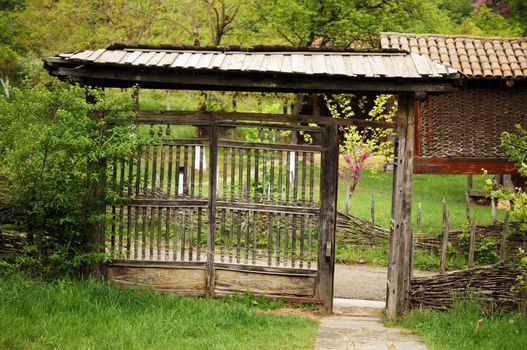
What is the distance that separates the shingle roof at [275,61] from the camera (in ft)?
27.2

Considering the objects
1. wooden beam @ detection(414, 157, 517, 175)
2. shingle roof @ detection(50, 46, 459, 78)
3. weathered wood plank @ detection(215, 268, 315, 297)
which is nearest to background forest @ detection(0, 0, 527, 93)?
wooden beam @ detection(414, 157, 517, 175)

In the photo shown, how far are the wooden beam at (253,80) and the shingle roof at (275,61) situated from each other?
11 cm

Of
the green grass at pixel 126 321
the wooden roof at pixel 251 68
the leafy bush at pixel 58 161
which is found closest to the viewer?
the green grass at pixel 126 321

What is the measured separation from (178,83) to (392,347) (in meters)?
4.21

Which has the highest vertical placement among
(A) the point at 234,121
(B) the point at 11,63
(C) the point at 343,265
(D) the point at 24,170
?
(B) the point at 11,63

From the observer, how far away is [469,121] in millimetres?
14539

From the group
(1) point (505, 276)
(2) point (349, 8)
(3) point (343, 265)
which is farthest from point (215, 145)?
(2) point (349, 8)

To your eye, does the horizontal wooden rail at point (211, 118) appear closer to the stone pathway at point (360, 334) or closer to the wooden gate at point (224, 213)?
the wooden gate at point (224, 213)

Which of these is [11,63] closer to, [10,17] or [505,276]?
[10,17]

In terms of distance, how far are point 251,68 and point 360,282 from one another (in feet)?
18.0

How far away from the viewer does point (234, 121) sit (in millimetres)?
9000

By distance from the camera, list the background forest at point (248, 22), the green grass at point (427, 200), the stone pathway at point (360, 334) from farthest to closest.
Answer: the background forest at point (248, 22) → the green grass at point (427, 200) → the stone pathway at point (360, 334)

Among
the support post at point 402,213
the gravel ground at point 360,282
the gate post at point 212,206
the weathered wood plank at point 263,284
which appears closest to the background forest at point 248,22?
the gravel ground at point 360,282

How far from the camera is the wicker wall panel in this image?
Answer: 47.6ft
